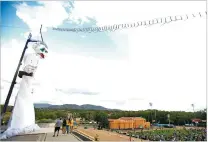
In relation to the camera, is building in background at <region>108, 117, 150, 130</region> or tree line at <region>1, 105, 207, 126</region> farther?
building in background at <region>108, 117, 150, 130</region>

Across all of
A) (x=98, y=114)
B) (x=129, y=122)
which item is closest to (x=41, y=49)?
(x=98, y=114)

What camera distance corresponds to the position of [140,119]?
10703 mm

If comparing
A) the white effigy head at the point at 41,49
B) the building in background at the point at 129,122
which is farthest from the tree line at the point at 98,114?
the white effigy head at the point at 41,49

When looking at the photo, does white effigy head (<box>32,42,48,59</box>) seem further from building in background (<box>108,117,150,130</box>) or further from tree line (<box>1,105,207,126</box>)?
building in background (<box>108,117,150,130</box>)

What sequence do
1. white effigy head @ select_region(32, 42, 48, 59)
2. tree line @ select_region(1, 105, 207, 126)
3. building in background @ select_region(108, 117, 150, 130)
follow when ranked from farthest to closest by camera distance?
building in background @ select_region(108, 117, 150, 130), tree line @ select_region(1, 105, 207, 126), white effigy head @ select_region(32, 42, 48, 59)

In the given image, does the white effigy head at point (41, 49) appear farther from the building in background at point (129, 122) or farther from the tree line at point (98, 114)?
the building in background at point (129, 122)

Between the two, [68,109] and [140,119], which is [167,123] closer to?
[140,119]

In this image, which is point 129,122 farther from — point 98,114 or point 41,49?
point 41,49

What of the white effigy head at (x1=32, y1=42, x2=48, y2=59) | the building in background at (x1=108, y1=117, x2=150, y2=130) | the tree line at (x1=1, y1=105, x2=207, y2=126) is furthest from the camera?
the building in background at (x1=108, y1=117, x2=150, y2=130)

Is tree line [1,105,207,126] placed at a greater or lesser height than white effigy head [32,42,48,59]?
lesser

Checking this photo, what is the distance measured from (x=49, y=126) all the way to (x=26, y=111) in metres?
1.54

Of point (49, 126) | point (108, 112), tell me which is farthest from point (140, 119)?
point (49, 126)

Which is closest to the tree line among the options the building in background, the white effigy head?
the building in background

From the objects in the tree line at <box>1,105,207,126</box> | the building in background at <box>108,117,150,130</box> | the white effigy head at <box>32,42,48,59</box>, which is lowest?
the building in background at <box>108,117,150,130</box>
